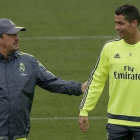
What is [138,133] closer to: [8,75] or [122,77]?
[122,77]

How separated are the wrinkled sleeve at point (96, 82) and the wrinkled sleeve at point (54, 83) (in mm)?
132

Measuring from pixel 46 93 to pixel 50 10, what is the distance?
21.4 feet

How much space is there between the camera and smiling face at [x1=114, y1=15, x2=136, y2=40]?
8.88 meters

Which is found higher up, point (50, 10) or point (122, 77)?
point (122, 77)

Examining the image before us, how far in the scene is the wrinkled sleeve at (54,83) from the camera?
8.93m

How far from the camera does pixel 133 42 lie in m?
8.94

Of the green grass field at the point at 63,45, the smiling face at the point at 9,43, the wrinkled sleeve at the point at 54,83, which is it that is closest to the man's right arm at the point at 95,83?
the wrinkled sleeve at the point at 54,83

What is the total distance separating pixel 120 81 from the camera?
29.1 ft

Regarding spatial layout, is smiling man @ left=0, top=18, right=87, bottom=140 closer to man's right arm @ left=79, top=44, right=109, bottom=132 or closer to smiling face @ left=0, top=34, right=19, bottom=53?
smiling face @ left=0, top=34, right=19, bottom=53

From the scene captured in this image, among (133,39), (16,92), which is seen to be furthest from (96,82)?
(16,92)

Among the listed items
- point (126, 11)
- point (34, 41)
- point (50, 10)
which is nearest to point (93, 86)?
point (126, 11)

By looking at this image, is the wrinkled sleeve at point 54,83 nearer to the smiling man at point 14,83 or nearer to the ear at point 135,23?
the smiling man at point 14,83

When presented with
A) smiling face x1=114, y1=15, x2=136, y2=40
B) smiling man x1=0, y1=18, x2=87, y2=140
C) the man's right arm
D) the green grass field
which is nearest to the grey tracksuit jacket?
smiling man x1=0, y1=18, x2=87, y2=140

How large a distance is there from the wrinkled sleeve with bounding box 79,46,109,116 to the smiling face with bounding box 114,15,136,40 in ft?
0.94
